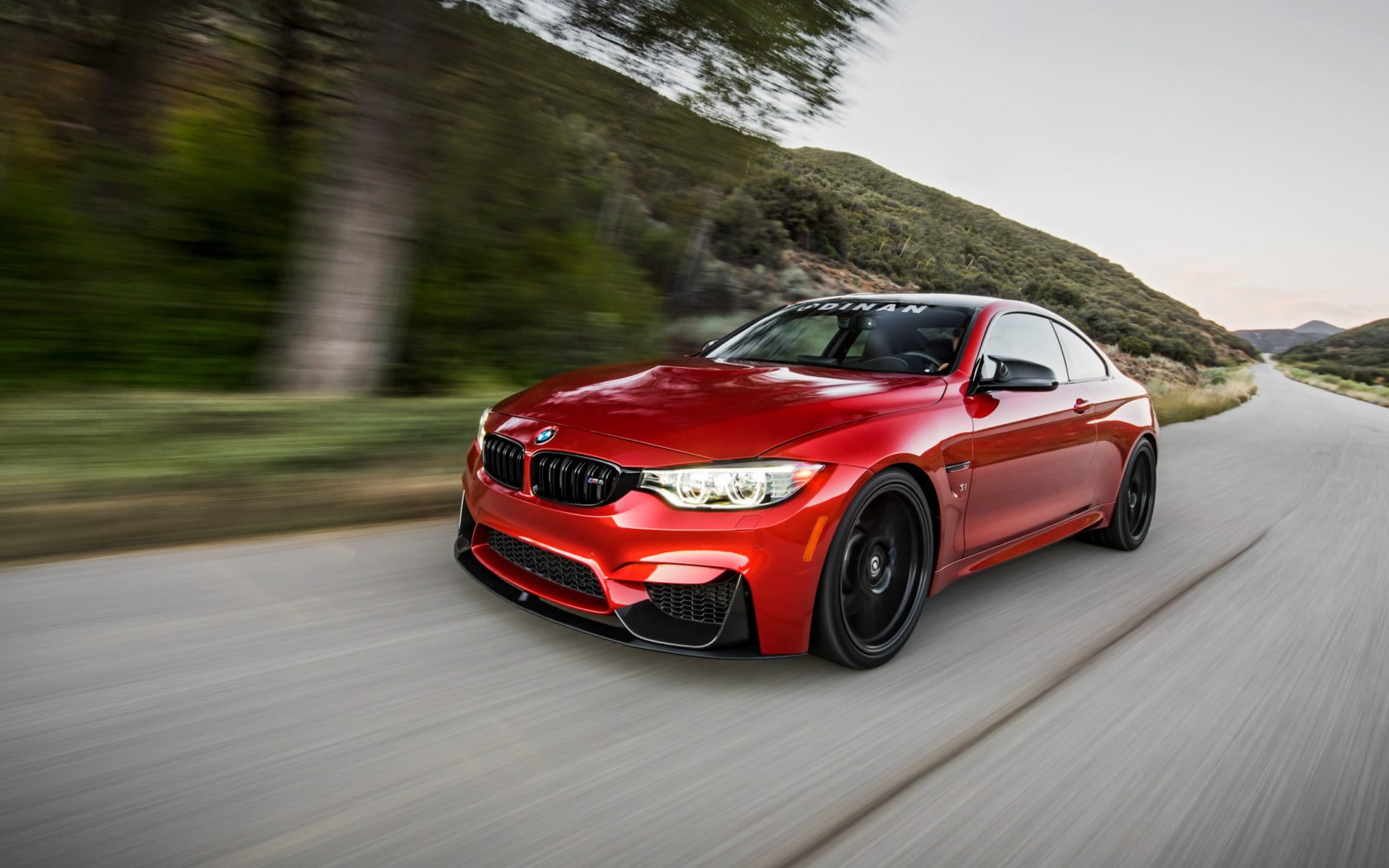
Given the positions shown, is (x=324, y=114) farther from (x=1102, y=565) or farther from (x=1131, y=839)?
(x=1131, y=839)

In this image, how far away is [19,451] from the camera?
3.96 metres

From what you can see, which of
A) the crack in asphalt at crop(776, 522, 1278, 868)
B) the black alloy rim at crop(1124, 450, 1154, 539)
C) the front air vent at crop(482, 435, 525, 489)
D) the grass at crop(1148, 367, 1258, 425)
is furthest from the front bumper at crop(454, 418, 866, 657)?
the grass at crop(1148, 367, 1258, 425)

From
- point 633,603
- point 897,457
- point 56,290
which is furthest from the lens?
point 56,290

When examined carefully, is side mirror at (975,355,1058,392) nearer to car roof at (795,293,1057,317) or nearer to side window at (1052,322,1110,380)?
car roof at (795,293,1057,317)

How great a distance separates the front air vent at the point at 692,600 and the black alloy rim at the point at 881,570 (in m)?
0.45

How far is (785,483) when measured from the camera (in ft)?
9.61

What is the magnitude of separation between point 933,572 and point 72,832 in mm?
2704

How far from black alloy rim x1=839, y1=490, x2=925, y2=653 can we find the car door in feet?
1.30

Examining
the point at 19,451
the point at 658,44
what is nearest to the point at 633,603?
the point at 19,451

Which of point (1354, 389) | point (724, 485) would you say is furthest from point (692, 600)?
point (1354, 389)

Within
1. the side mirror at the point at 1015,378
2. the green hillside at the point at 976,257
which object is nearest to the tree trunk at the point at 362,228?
the side mirror at the point at 1015,378

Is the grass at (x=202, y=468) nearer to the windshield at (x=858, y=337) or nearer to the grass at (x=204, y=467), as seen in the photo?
the grass at (x=204, y=467)

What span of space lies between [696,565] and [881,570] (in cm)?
83

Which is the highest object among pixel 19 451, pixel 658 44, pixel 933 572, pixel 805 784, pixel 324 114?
pixel 658 44
